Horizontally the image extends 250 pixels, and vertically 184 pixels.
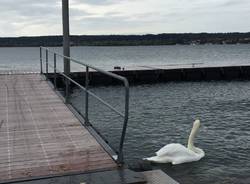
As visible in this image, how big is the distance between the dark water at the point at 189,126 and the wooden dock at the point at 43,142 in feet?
8.20

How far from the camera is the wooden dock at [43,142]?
570 cm

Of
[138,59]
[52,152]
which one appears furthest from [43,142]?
[138,59]

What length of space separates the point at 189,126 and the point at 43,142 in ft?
30.5

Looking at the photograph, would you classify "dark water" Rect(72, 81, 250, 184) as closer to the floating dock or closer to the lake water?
the lake water

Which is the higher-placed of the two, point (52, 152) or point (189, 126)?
point (52, 152)

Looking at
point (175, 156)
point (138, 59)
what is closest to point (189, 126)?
point (175, 156)

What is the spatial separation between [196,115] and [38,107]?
31.6 feet

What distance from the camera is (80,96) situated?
81.2ft

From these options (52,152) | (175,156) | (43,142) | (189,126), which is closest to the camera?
(52,152)

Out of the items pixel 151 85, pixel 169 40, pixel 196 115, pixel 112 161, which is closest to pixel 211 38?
pixel 169 40

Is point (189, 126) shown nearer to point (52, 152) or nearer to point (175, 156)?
point (175, 156)

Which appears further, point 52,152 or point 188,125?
point 188,125

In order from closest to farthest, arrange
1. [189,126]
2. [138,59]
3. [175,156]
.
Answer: [175,156] < [189,126] < [138,59]

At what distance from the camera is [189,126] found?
15.4 meters
